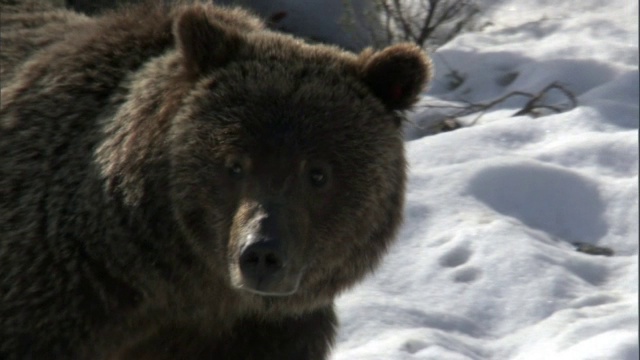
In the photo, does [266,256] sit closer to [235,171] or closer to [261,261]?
[261,261]

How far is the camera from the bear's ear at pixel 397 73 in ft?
17.6

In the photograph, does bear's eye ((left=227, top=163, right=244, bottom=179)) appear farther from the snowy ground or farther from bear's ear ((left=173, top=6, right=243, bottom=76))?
the snowy ground

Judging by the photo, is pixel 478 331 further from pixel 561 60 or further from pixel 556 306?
pixel 561 60

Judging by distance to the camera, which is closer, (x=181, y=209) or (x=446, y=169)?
(x=181, y=209)

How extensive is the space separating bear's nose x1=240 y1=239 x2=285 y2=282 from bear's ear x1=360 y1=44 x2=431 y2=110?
3.12 ft

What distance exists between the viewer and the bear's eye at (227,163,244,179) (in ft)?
16.8

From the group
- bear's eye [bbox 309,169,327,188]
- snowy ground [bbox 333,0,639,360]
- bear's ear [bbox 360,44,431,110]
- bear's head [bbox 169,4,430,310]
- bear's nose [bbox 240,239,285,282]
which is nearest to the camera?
bear's nose [bbox 240,239,285,282]

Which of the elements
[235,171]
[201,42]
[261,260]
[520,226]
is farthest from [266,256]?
[520,226]

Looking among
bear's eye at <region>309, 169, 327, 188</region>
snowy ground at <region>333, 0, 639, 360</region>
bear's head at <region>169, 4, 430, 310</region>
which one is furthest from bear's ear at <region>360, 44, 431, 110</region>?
snowy ground at <region>333, 0, 639, 360</region>

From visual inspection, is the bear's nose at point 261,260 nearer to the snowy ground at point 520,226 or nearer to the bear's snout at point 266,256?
the bear's snout at point 266,256

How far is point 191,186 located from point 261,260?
1.72ft

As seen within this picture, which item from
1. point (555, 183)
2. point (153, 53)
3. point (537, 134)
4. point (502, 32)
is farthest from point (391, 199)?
point (502, 32)

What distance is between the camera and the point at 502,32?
10484mm

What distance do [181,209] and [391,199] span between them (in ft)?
2.84
